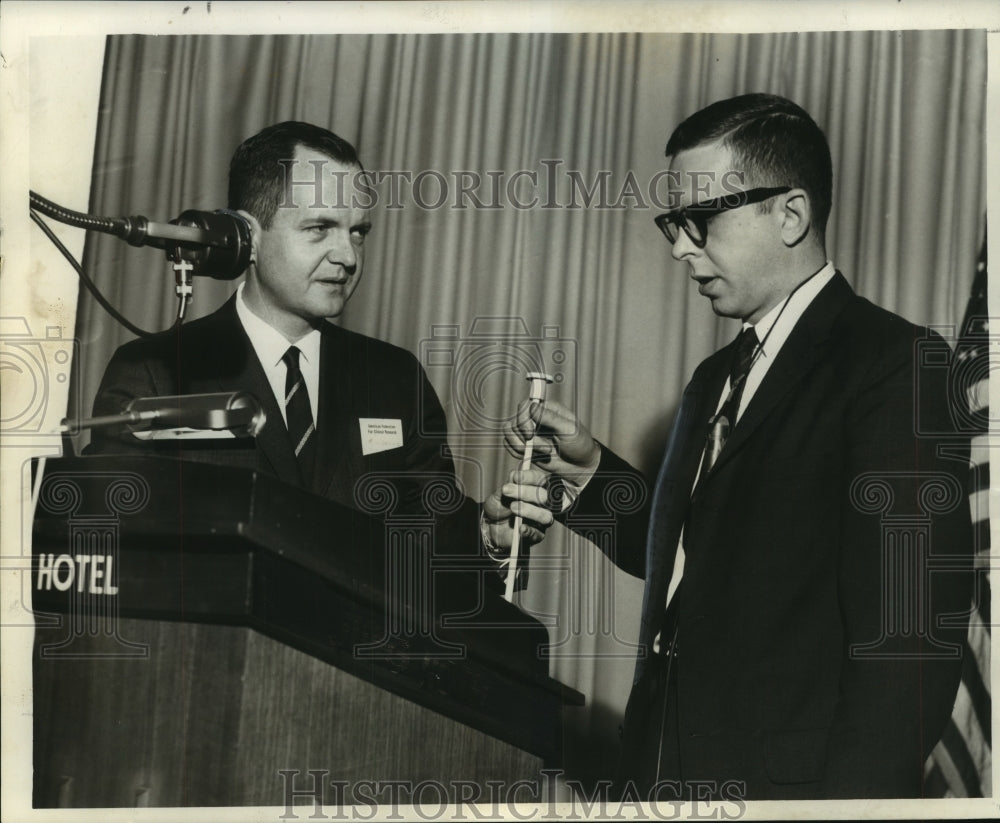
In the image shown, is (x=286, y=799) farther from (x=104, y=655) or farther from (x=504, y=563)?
(x=504, y=563)

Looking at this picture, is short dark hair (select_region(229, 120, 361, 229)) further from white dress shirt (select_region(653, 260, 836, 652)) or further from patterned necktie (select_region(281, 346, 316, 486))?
white dress shirt (select_region(653, 260, 836, 652))

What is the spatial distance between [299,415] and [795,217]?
1.32 metres

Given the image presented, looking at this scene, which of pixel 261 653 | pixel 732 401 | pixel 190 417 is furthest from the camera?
pixel 732 401

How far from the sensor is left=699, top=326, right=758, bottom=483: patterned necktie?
10.3 feet

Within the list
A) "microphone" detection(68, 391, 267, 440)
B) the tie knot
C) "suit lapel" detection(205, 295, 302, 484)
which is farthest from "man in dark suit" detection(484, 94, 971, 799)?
"microphone" detection(68, 391, 267, 440)

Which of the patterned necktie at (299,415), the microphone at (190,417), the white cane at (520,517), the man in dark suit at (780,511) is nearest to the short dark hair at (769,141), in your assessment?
the man in dark suit at (780,511)

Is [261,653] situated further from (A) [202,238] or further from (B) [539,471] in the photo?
(A) [202,238]

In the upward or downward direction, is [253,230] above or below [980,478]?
above

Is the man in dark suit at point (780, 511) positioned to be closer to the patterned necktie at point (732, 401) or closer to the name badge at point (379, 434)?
the patterned necktie at point (732, 401)

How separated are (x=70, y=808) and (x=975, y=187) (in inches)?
103

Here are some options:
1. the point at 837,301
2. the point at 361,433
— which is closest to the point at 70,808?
the point at 361,433

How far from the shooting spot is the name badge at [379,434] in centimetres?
316

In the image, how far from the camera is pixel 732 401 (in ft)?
10.3

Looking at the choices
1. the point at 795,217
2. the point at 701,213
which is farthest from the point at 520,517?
the point at 795,217
